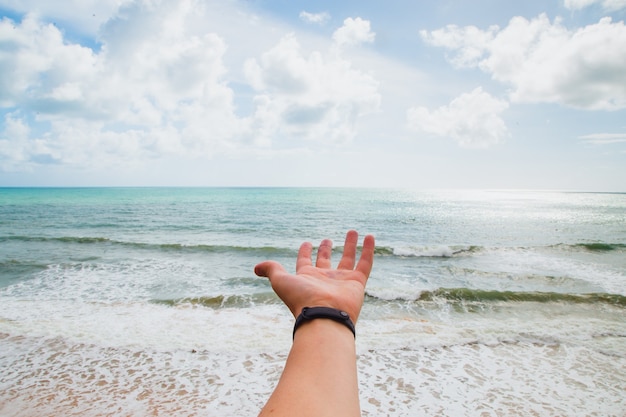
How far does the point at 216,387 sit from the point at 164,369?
126 cm

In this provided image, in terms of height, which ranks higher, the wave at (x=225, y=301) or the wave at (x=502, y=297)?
the wave at (x=502, y=297)

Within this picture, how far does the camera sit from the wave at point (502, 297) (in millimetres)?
10484

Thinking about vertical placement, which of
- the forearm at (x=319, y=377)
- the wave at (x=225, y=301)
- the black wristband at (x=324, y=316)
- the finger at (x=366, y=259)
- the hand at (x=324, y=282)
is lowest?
the wave at (x=225, y=301)

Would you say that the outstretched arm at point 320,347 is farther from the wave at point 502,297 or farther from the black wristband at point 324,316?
the wave at point 502,297

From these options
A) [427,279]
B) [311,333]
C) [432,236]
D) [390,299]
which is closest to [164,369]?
[311,333]

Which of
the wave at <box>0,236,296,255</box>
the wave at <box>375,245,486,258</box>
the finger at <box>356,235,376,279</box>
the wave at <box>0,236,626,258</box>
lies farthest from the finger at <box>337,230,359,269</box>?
the wave at <box>375,245,486,258</box>

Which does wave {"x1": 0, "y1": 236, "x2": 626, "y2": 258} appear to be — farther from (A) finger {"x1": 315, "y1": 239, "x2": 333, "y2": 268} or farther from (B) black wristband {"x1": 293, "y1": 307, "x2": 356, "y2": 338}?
(B) black wristband {"x1": 293, "y1": 307, "x2": 356, "y2": 338}

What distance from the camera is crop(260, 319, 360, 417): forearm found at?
4.66 ft

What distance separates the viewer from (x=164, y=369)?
18.5 feet

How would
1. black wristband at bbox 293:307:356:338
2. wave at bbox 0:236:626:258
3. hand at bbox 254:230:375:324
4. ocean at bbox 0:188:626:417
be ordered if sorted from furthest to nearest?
wave at bbox 0:236:626:258 → ocean at bbox 0:188:626:417 → hand at bbox 254:230:375:324 → black wristband at bbox 293:307:356:338

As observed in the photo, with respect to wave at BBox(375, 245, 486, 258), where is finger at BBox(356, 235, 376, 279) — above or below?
above

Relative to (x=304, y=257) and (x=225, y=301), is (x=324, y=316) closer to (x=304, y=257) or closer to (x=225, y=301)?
(x=304, y=257)

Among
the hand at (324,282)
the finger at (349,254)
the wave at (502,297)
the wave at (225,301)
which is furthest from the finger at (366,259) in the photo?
the wave at (502,297)

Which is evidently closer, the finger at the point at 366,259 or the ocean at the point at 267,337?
the finger at the point at 366,259
